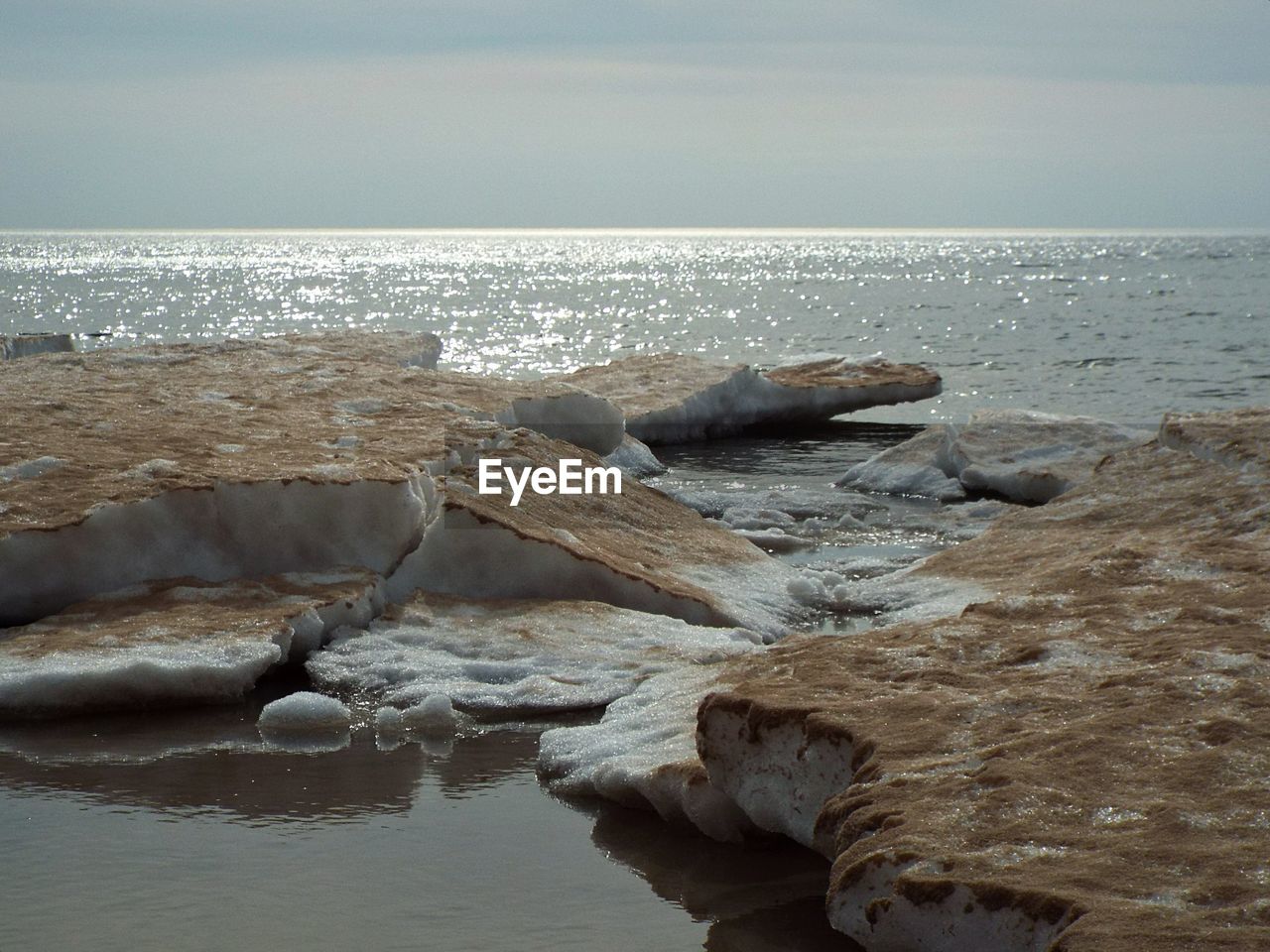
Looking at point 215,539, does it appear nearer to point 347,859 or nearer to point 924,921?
point 347,859

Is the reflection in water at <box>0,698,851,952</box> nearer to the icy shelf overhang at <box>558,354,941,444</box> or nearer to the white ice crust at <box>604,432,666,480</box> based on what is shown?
the white ice crust at <box>604,432,666,480</box>

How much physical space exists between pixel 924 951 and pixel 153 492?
650 centimetres

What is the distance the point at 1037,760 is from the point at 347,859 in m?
2.81

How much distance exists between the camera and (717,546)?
1184 cm

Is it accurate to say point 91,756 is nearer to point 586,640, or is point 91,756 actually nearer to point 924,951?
point 586,640

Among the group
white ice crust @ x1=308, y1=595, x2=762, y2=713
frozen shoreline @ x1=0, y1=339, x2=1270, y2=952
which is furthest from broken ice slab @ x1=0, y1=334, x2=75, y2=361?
white ice crust @ x1=308, y1=595, x2=762, y2=713

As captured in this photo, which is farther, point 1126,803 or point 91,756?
point 91,756

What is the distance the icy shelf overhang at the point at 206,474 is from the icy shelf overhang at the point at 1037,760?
3617 mm

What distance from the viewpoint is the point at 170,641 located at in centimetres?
812

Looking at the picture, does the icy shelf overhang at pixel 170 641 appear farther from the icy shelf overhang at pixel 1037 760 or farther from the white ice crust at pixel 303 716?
the icy shelf overhang at pixel 1037 760

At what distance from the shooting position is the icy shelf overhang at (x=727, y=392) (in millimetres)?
22812

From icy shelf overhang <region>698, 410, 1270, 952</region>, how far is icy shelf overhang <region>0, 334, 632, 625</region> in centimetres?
362

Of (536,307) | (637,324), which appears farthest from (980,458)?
(536,307)

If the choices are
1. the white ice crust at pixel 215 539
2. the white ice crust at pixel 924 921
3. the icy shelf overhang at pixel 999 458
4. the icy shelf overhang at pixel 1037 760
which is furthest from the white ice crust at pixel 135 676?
the icy shelf overhang at pixel 999 458
